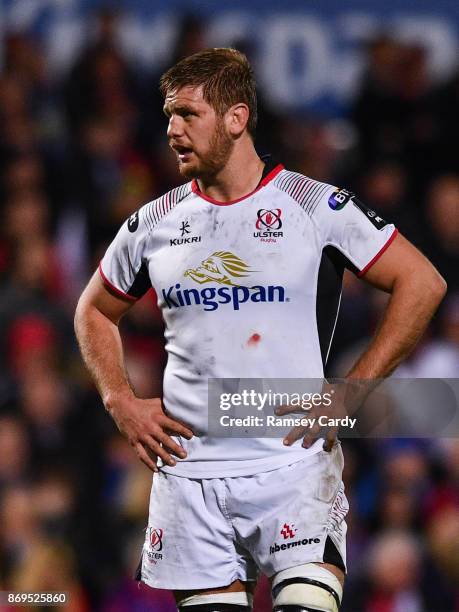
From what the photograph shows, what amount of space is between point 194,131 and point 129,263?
47 centimetres

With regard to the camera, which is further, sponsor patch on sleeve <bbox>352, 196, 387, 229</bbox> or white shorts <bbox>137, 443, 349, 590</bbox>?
sponsor patch on sleeve <bbox>352, 196, 387, 229</bbox>

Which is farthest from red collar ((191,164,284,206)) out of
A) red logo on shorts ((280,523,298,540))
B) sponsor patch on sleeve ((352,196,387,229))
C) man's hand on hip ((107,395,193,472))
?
red logo on shorts ((280,523,298,540))

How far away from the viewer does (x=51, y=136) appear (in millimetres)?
7359

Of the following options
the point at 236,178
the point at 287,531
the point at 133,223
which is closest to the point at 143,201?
the point at 133,223

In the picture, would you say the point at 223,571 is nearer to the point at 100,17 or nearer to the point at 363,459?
the point at 363,459

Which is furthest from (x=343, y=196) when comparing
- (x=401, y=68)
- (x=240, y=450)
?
(x=401, y=68)

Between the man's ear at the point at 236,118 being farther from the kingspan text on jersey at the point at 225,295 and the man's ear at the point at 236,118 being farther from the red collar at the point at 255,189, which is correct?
the kingspan text on jersey at the point at 225,295

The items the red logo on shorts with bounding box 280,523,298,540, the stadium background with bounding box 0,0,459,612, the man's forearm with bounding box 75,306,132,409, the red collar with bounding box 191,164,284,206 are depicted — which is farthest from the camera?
the stadium background with bounding box 0,0,459,612

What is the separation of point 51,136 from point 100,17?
2.66ft

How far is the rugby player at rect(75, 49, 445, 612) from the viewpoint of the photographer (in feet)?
10.5

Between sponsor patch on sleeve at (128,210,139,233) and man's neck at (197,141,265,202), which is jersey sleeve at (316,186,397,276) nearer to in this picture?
man's neck at (197,141,265,202)

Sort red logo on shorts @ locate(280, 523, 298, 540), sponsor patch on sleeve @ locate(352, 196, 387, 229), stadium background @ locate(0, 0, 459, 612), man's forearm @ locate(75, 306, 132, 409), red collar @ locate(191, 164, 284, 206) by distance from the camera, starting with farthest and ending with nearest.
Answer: stadium background @ locate(0, 0, 459, 612)
man's forearm @ locate(75, 306, 132, 409)
red collar @ locate(191, 164, 284, 206)
sponsor patch on sleeve @ locate(352, 196, 387, 229)
red logo on shorts @ locate(280, 523, 298, 540)

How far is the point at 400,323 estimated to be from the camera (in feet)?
10.5

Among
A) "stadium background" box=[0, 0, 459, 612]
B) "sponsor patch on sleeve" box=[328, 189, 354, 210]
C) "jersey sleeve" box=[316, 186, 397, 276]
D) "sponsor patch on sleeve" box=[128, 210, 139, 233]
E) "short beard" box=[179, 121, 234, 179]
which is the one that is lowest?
"stadium background" box=[0, 0, 459, 612]
